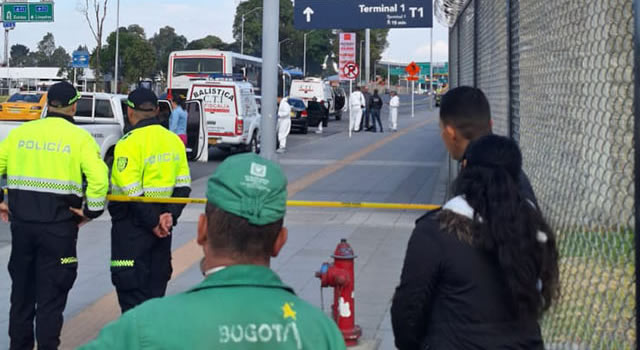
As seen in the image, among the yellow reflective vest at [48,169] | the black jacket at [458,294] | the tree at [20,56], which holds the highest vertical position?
the tree at [20,56]

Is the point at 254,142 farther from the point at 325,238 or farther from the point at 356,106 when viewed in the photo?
the point at 325,238

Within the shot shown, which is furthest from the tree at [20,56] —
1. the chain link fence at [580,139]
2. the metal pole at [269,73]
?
the chain link fence at [580,139]

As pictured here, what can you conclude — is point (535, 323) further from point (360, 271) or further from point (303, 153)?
point (303, 153)

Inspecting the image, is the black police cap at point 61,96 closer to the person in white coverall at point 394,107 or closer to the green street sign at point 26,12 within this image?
the person in white coverall at point 394,107

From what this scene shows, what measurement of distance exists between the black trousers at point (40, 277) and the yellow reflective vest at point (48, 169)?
0.08 meters

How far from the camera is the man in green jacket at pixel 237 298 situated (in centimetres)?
190

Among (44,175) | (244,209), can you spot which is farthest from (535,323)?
(44,175)

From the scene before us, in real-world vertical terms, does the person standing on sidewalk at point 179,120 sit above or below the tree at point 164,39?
below

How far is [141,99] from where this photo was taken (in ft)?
20.0

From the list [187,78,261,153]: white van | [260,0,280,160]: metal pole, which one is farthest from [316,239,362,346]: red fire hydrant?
[187,78,261,153]: white van

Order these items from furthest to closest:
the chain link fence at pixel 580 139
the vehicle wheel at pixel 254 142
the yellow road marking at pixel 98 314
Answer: the vehicle wheel at pixel 254 142 → the yellow road marking at pixel 98 314 → the chain link fence at pixel 580 139

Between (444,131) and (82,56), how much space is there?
52.5 meters

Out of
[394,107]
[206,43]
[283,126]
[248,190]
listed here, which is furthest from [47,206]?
[206,43]

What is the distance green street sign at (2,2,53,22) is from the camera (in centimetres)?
3453
